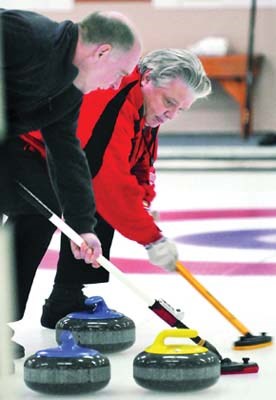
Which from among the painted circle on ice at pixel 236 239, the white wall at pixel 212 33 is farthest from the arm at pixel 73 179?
the white wall at pixel 212 33

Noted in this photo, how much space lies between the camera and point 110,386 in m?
2.51

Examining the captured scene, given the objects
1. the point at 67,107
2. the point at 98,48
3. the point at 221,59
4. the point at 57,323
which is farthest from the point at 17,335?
the point at 221,59

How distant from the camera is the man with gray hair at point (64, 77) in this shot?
232cm

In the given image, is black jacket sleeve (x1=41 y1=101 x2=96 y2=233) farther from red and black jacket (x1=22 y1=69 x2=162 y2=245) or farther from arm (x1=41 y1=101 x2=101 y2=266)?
red and black jacket (x1=22 y1=69 x2=162 y2=245)

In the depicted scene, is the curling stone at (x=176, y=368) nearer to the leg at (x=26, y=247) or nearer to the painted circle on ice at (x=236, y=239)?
the leg at (x=26, y=247)

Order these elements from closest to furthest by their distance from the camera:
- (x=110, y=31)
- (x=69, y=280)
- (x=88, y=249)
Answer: (x=110, y=31)
(x=88, y=249)
(x=69, y=280)

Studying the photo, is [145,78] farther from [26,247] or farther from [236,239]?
[236,239]

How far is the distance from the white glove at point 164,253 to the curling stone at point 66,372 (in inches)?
14.8

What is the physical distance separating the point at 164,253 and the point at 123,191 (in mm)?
210

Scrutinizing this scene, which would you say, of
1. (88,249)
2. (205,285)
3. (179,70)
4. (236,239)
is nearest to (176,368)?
(88,249)

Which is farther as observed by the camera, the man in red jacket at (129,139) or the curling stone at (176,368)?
the man in red jacket at (129,139)

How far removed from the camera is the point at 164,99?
9.29ft

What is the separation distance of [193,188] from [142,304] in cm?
337

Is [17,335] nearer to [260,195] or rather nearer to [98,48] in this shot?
[98,48]
